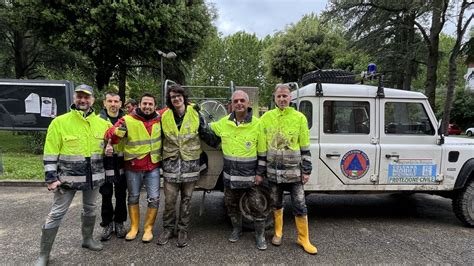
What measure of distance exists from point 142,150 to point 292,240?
220 centimetres

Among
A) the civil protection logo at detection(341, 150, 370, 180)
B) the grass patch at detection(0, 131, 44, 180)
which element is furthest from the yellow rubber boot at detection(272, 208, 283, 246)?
the grass patch at detection(0, 131, 44, 180)

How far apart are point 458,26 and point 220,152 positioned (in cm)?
1105

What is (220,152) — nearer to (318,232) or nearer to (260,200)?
(260,200)

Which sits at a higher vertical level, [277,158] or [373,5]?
[373,5]

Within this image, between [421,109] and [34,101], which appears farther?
[34,101]

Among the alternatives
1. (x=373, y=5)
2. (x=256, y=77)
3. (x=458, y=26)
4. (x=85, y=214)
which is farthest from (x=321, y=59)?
(x=85, y=214)

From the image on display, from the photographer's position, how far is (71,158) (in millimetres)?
3490

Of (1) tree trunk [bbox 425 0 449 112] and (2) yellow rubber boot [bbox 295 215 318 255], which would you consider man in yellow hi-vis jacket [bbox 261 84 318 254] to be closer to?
(2) yellow rubber boot [bbox 295 215 318 255]

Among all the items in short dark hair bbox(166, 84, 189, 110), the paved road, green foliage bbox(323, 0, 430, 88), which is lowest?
the paved road

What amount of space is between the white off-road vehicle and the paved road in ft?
1.92

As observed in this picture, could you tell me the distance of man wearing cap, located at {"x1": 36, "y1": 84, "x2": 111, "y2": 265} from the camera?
3.41 metres

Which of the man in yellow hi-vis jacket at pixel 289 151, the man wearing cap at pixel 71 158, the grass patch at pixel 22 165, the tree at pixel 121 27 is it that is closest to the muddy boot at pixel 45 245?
the man wearing cap at pixel 71 158

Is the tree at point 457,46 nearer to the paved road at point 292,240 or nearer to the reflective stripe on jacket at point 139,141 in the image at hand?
the paved road at point 292,240

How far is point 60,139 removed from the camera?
3.45 m
